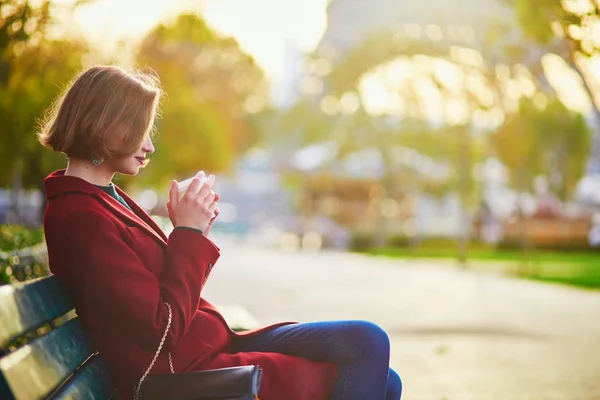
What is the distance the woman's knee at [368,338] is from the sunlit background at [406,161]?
56.5 inches

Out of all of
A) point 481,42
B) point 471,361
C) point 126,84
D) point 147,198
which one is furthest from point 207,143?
point 147,198

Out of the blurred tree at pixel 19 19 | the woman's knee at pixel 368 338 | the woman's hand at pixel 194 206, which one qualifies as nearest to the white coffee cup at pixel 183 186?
the woman's hand at pixel 194 206

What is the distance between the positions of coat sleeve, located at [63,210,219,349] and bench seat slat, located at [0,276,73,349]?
7 centimetres

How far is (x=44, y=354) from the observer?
8.18 ft

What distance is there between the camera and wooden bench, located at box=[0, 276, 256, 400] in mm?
2191

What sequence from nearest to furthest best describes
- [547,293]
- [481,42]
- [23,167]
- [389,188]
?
Result: [547,293] < [23,167] < [481,42] < [389,188]

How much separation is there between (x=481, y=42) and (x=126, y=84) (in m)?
19.2

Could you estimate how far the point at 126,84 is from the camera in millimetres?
2977

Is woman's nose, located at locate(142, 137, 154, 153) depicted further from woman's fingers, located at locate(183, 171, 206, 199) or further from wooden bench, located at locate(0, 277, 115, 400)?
wooden bench, located at locate(0, 277, 115, 400)

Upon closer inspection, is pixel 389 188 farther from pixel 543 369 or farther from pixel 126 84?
pixel 126 84

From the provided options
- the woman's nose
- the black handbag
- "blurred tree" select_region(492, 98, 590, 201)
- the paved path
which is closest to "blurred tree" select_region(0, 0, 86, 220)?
the paved path

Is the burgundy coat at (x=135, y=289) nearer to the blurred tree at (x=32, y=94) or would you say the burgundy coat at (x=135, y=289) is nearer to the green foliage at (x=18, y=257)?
the green foliage at (x=18, y=257)

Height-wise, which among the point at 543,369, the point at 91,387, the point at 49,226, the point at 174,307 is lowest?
the point at 543,369

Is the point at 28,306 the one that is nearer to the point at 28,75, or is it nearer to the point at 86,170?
the point at 86,170
